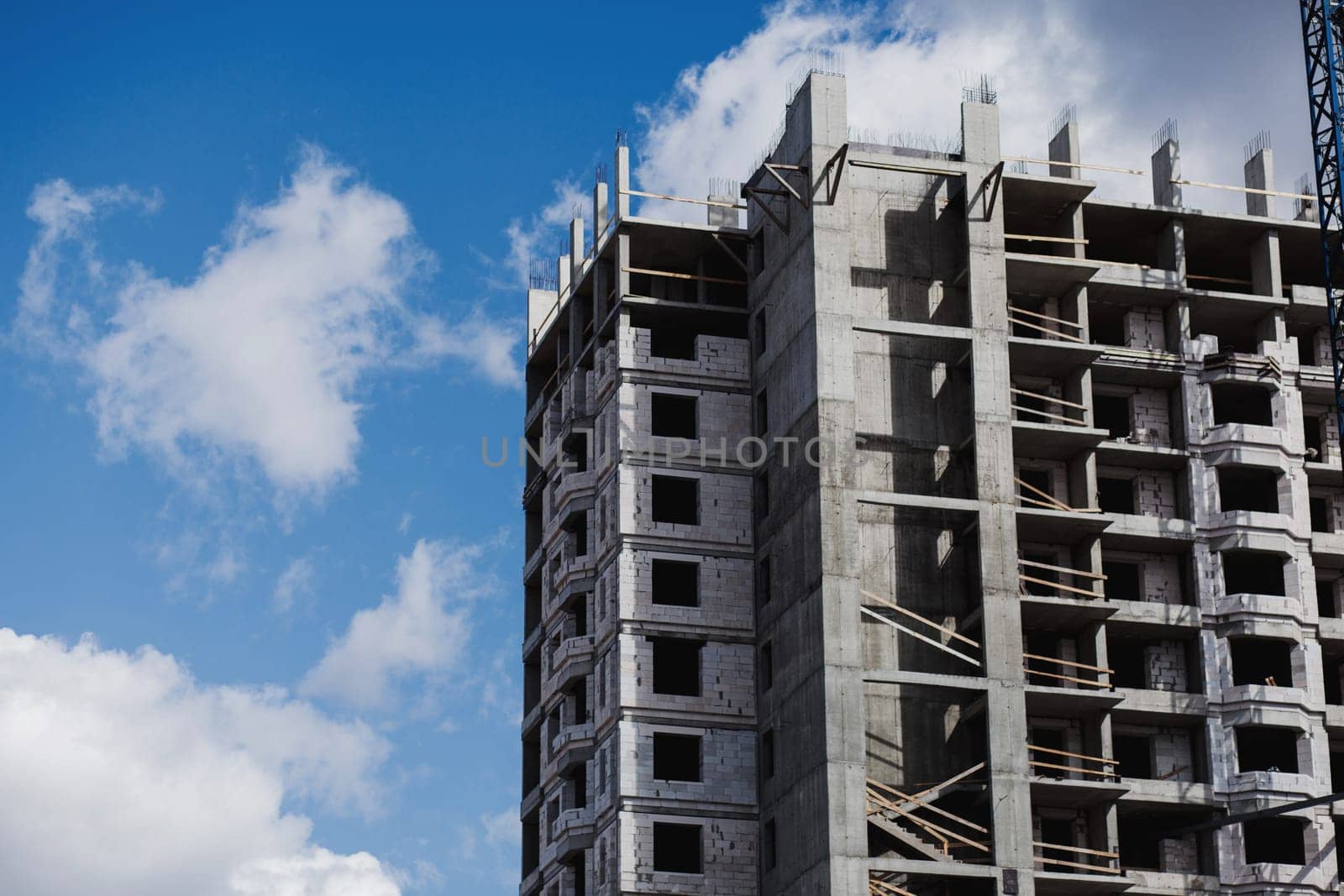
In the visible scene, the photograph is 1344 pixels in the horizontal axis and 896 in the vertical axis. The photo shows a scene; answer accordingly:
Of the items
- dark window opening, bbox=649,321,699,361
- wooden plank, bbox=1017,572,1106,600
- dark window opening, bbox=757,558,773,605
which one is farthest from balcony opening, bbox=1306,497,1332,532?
dark window opening, bbox=649,321,699,361

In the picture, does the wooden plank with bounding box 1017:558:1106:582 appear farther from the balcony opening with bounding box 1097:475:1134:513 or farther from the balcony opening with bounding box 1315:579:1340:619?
the balcony opening with bounding box 1315:579:1340:619

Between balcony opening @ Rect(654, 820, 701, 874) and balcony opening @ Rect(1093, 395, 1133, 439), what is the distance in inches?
908

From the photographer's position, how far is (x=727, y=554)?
9231 centimetres

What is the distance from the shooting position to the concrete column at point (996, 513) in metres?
82.5

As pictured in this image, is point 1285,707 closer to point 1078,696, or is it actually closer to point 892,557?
point 1078,696

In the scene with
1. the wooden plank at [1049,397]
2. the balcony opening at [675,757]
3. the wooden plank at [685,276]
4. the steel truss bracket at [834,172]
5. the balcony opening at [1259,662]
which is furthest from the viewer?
the wooden plank at [685,276]

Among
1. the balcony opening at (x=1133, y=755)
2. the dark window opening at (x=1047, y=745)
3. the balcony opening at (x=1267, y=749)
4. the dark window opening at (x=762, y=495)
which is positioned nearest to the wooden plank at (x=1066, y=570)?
the dark window opening at (x=1047, y=745)

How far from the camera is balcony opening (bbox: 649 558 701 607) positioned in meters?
92.4

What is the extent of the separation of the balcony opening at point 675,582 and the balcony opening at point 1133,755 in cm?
1691

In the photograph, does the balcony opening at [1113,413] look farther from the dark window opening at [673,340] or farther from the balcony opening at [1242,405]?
the dark window opening at [673,340]

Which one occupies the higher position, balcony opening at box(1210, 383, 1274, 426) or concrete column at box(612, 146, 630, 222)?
concrete column at box(612, 146, 630, 222)

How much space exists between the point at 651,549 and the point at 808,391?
9248 mm

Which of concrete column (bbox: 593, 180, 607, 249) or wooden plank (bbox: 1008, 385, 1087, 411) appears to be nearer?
wooden plank (bbox: 1008, 385, 1087, 411)

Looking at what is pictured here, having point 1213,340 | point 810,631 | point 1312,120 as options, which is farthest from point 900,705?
point 1312,120
